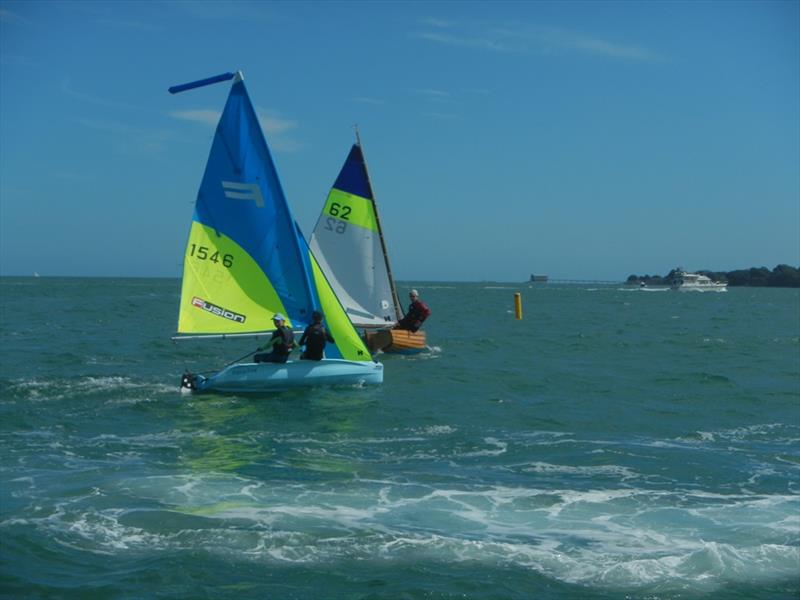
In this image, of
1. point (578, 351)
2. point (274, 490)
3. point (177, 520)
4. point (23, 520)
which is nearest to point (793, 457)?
point (274, 490)

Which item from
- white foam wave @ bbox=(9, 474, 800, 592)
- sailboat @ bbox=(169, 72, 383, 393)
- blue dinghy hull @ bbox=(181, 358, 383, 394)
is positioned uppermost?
sailboat @ bbox=(169, 72, 383, 393)

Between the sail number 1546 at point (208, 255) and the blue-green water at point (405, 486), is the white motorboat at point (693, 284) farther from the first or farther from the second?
the sail number 1546 at point (208, 255)

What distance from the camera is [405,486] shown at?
462 inches

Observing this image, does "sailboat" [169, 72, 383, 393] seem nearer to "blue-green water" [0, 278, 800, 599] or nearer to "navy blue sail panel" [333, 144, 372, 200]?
"blue-green water" [0, 278, 800, 599]

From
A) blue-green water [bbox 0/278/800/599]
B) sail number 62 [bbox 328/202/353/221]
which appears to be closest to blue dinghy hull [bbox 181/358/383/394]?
blue-green water [bbox 0/278/800/599]

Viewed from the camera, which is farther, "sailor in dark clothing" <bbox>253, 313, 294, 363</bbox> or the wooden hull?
the wooden hull

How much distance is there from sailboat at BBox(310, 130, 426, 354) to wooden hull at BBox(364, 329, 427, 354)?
1.66ft

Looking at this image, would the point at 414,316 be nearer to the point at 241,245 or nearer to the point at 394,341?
the point at 394,341

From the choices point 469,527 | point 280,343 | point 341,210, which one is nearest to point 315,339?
point 280,343

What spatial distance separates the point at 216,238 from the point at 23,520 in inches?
403

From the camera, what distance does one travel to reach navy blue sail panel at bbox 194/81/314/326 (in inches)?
758

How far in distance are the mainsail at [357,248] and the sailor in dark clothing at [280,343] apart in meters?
8.17

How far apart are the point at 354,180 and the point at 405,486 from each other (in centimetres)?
1626

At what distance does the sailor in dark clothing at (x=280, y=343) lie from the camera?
1845 cm
